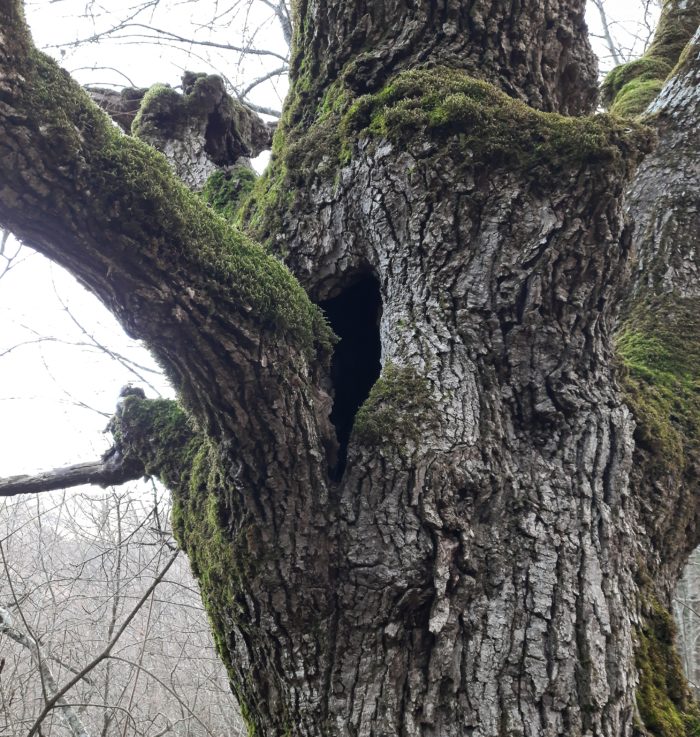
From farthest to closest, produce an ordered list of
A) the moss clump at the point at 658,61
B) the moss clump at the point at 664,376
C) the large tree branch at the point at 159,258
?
the moss clump at the point at 658,61
the moss clump at the point at 664,376
the large tree branch at the point at 159,258

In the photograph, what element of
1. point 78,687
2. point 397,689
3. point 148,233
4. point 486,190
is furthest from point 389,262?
point 78,687

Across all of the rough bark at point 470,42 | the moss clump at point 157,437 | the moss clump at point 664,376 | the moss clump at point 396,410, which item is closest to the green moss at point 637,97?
the rough bark at point 470,42

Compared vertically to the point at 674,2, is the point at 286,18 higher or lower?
higher

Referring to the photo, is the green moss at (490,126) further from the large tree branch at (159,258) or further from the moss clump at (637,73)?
the moss clump at (637,73)

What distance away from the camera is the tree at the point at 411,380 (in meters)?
1.37

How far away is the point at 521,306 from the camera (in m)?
1.73

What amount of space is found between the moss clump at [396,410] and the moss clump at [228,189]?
127 centimetres

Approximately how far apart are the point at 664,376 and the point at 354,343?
3.80ft

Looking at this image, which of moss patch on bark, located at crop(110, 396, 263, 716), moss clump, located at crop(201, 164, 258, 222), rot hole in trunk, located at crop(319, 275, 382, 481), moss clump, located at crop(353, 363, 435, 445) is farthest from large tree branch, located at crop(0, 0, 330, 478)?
moss clump, located at crop(201, 164, 258, 222)

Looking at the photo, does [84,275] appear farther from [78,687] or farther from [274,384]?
[78,687]

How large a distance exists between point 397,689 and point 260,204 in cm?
167

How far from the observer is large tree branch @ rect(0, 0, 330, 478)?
46.1 inches

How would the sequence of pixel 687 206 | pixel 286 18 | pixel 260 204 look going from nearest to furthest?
pixel 260 204 < pixel 687 206 < pixel 286 18

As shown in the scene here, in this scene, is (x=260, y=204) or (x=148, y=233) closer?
(x=148, y=233)
